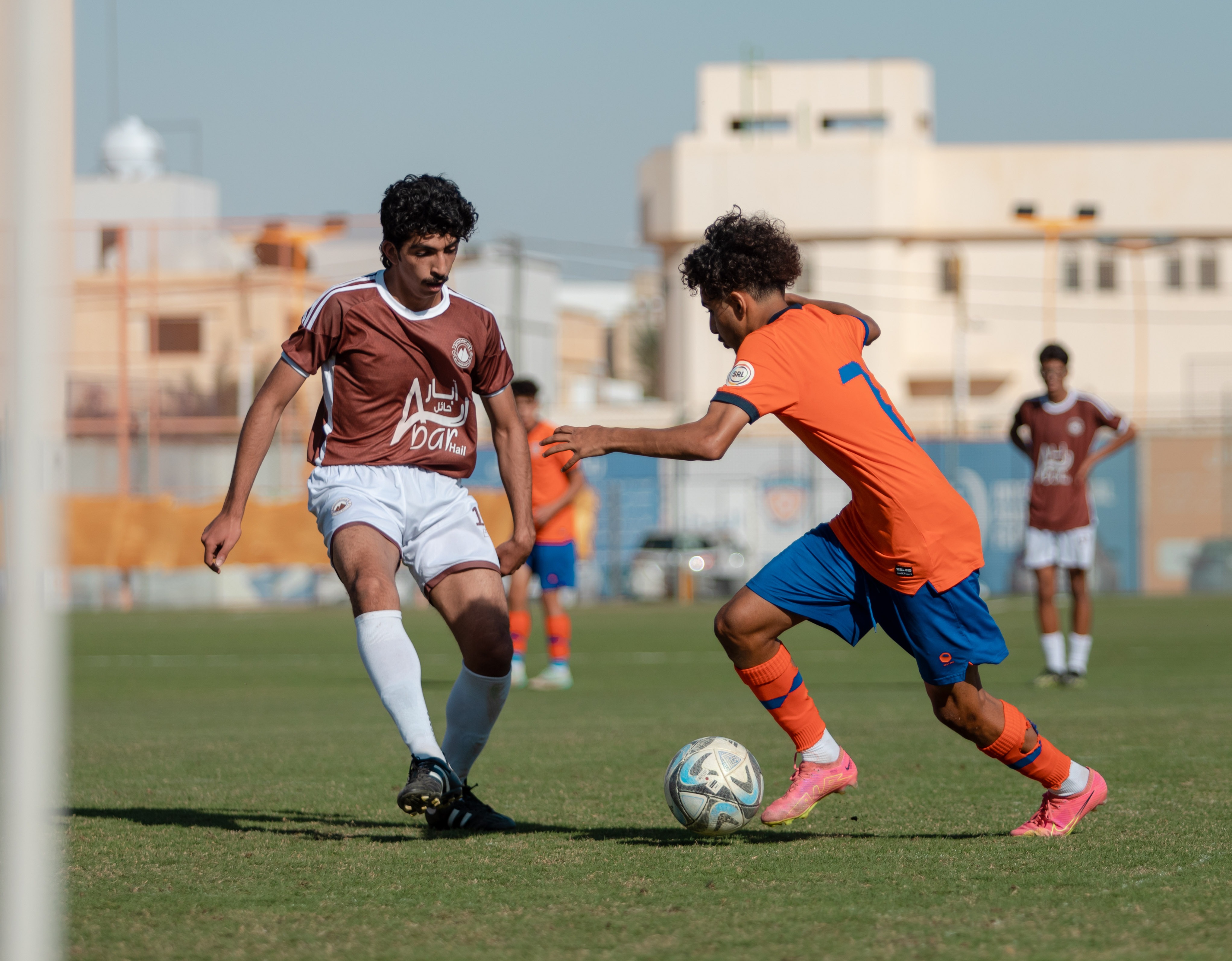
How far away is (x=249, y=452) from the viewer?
521cm

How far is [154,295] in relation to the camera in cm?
3269

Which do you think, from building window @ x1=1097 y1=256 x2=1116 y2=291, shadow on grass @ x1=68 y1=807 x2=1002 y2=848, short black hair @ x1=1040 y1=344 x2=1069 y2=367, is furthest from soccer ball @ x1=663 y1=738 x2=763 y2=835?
building window @ x1=1097 y1=256 x2=1116 y2=291

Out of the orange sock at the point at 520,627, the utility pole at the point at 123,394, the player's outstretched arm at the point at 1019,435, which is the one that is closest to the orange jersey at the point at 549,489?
the orange sock at the point at 520,627

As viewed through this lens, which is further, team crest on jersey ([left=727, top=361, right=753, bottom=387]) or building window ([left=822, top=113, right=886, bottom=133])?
building window ([left=822, top=113, right=886, bottom=133])

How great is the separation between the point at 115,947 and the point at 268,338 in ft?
136

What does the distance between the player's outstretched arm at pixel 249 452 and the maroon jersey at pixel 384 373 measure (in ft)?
0.27

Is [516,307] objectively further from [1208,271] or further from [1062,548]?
[1208,271]

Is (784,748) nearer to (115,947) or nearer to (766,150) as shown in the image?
(115,947)

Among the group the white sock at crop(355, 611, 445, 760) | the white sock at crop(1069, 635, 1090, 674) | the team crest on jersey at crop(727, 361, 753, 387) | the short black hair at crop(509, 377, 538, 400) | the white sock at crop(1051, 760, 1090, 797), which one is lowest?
the white sock at crop(1069, 635, 1090, 674)

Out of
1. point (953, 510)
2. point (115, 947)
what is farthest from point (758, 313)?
point (115, 947)

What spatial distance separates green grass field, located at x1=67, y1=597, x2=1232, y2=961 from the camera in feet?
12.0

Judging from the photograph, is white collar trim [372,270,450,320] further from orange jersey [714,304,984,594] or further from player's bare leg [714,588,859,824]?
player's bare leg [714,588,859,824]

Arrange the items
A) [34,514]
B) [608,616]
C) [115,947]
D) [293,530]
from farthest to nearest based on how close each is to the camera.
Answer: [293,530] → [608,616] → [115,947] → [34,514]

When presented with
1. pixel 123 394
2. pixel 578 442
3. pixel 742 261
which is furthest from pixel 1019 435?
pixel 123 394
